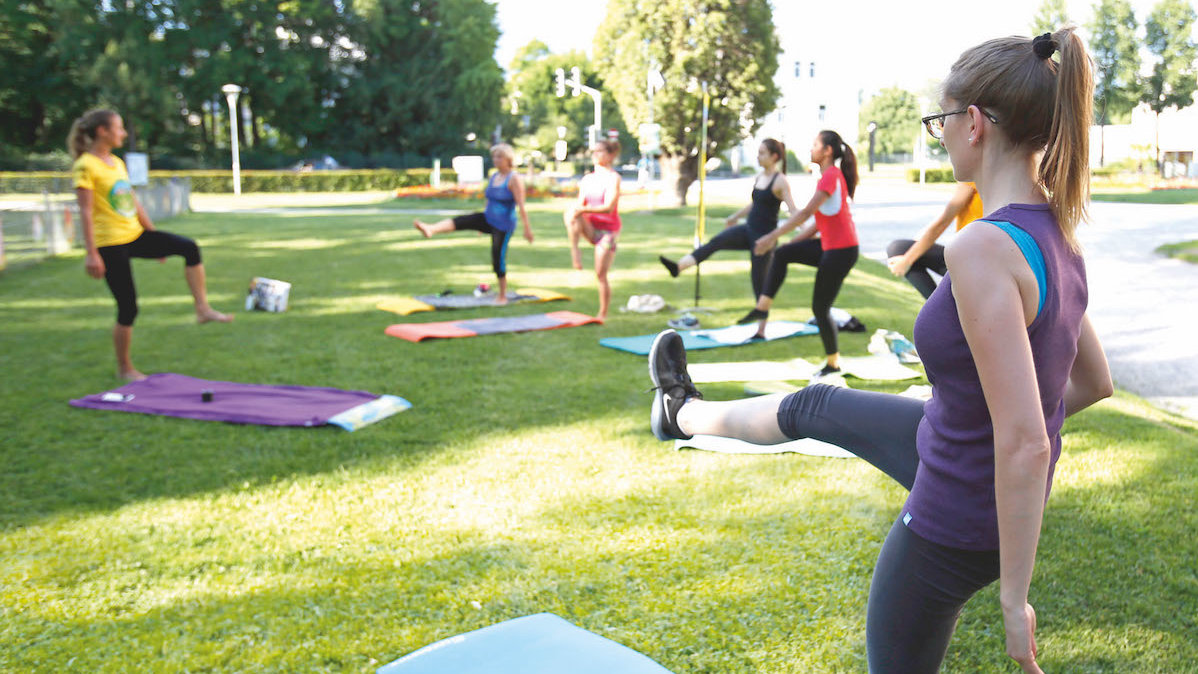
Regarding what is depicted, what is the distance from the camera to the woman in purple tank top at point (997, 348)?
5.55ft

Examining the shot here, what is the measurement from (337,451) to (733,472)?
2.27m

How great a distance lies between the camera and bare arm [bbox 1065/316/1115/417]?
2111mm

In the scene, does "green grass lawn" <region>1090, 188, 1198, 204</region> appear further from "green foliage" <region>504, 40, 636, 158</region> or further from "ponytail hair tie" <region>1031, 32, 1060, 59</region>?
"green foliage" <region>504, 40, 636, 158</region>

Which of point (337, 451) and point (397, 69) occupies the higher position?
point (397, 69)

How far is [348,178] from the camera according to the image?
1897 inches

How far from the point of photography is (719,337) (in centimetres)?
915

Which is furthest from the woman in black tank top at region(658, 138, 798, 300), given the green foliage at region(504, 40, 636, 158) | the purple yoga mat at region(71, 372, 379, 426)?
the green foliage at region(504, 40, 636, 158)

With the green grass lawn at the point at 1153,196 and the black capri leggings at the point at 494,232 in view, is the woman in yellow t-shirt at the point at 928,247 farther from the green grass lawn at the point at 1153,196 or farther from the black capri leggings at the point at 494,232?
the green grass lawn at the point at 1153,196

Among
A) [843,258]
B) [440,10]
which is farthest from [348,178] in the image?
[843,258]

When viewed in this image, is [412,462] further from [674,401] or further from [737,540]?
[674,401]

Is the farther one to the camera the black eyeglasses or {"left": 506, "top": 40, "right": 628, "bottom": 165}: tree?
{"left": 506, "top": 40, "right": 628, "bottom": 165}: tree

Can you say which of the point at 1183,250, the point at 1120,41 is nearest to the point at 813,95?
the point at 1120,41

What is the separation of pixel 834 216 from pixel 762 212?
1665mm

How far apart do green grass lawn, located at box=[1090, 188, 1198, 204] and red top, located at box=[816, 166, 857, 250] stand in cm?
3277
